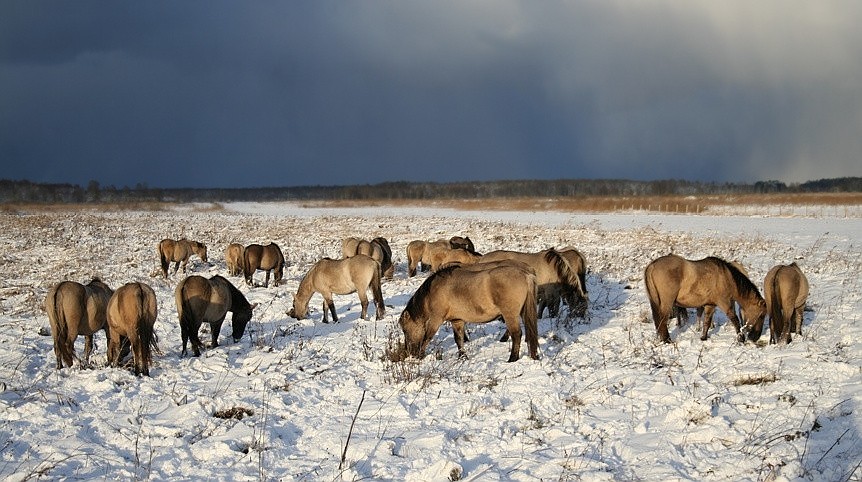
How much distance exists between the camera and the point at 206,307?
9625 mm

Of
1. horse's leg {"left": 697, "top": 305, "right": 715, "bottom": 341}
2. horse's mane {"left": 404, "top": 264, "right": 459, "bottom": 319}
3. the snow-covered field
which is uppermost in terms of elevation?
horse's mane {"left": 404, "top": 264, "right": 459, "bottom": 319}

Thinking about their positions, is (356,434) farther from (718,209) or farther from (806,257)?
(718,209)

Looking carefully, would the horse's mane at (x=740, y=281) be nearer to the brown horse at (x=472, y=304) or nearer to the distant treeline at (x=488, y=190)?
the brown horse at (x=472, y=304)

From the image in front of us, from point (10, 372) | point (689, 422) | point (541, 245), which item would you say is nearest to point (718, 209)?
point (541, 245)

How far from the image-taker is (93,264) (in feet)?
63.2

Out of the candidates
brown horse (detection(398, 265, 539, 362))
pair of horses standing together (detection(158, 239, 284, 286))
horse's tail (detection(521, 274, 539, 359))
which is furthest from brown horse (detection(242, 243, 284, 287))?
horse's tail (detection(521, 274, 539, 359))

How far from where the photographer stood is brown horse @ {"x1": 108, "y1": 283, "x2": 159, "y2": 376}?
796cm

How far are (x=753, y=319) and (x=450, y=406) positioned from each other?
5.55m

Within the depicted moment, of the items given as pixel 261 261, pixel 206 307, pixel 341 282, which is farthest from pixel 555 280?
pixel 261 261

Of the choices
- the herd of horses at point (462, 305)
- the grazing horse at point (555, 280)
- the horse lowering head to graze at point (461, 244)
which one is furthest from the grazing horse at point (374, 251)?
the herd of horses at point (462, 305)

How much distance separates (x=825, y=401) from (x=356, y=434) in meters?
5.11

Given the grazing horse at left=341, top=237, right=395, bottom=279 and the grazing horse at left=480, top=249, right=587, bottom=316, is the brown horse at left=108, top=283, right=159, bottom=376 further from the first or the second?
the grazing horse at left=341, top=237, right=395, bottom=279

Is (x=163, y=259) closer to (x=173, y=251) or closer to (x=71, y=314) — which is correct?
(x=173, y=251)

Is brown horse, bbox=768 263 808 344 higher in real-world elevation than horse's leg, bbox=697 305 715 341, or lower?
higher
